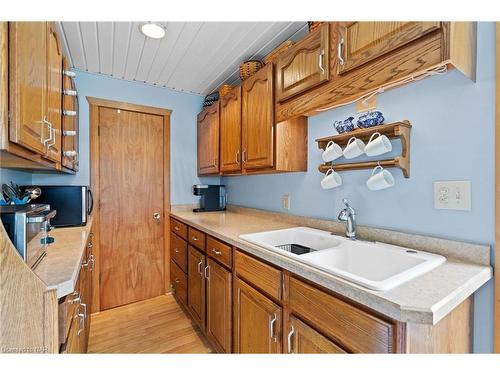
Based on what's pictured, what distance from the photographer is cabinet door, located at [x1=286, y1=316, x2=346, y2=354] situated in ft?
2.78

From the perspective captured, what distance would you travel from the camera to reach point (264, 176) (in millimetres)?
2240

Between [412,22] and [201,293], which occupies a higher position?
[412,22]

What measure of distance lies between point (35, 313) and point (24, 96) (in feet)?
2.29

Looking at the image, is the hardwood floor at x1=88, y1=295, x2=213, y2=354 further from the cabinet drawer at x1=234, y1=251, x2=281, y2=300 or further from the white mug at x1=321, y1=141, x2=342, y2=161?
the white mug at x1=321, y1=141, x2=342, y2=161

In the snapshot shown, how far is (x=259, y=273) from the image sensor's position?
3.89 feet

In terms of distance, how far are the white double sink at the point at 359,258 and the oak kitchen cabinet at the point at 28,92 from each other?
3.32 ft

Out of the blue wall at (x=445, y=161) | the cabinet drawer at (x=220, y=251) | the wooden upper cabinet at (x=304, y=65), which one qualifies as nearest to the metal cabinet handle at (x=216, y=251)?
the cabinet drawer at (x=220, y=251)

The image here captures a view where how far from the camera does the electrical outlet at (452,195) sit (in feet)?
3.24

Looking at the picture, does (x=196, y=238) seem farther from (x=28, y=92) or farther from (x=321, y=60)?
(x=321, y=60)

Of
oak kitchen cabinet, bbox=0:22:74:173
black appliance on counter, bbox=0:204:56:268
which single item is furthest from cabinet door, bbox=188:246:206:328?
oak kitchen cabinet, bbox=0:22:74:173

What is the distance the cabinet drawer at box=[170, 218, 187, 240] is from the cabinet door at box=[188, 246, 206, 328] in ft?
0.67

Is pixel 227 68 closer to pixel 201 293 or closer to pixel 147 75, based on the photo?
pixel 147 75
